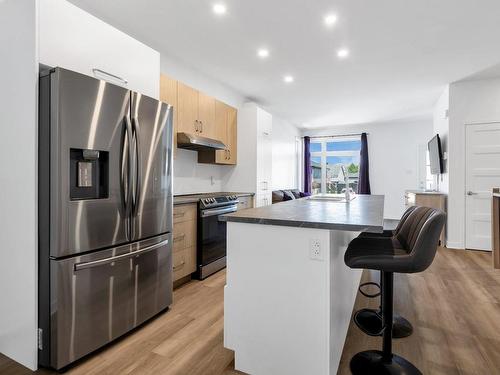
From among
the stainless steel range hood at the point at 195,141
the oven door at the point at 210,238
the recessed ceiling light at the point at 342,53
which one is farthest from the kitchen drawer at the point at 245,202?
the recessed ceiling light at the point at 342,53

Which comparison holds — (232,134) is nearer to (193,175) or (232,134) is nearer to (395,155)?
(193,175)

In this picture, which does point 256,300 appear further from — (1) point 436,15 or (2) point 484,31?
(2) point 484,31

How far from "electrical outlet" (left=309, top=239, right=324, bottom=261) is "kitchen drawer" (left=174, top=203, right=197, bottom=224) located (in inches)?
70.9

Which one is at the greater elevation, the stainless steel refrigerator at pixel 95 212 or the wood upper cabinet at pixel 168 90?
the wood upper cabinet at pixel 168 90

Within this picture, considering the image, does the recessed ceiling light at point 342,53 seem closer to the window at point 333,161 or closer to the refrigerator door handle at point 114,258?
the refrigerator door handle at point 114,258

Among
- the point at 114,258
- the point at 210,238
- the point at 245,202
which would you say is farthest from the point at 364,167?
the point at 114,258

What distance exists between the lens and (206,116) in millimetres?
3910

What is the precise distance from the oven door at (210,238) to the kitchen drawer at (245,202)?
46 cm

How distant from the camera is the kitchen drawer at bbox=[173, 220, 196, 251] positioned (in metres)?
2.97

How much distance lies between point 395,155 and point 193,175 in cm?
611

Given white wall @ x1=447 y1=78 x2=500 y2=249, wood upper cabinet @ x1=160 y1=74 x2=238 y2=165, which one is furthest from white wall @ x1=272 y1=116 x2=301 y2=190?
white wall @ x1=447 y1=78 x2=500 y2=249

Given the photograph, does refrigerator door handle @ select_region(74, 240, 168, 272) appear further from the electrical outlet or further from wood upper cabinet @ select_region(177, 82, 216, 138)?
wood upper cabinet @ select_region(177, 82, 216, 138)

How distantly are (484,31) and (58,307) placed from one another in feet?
14.8

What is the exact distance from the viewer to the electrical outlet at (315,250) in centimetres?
146
